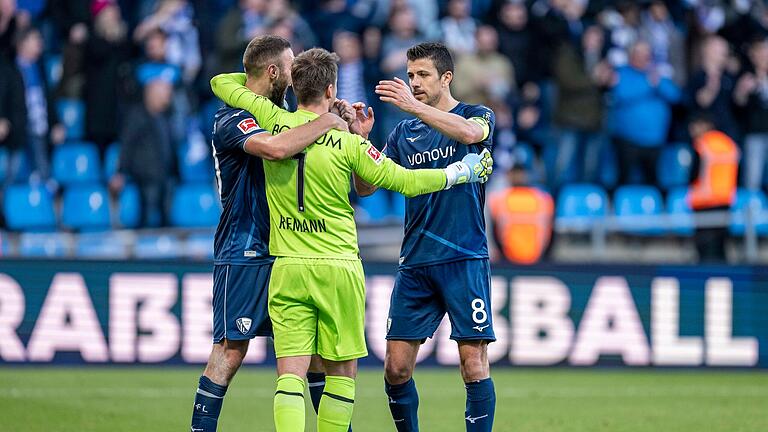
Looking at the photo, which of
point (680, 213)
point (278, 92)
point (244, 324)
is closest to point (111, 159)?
point (680, 213)

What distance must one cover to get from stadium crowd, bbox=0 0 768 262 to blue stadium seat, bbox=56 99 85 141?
0.02 m

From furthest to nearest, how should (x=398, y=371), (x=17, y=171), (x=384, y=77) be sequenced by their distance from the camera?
(x=384, y=77) → (x=17, y=171) → (x=398, y=371)

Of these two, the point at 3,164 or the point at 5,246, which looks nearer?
the point at 5,246

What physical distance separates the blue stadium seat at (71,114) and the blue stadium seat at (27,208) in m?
1.14

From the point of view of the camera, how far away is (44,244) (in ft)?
49.4

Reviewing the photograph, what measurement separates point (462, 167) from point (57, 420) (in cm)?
411

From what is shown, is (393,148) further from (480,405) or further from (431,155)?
(480,405)

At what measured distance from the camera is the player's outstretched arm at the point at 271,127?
6.93 metres

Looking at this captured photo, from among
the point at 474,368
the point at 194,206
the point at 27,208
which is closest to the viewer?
the point at 474,368

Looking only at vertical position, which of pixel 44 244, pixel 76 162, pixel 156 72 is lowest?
pixel 44 244

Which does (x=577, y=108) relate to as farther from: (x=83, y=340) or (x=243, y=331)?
(x=243, y=331)

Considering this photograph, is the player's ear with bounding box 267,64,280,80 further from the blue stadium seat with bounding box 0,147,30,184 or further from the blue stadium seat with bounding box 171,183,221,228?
the blue stadium seat with bounding box 0,147,30,184

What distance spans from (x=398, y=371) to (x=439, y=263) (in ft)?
2.23

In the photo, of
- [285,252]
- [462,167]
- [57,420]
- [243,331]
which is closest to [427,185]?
[462,167]
